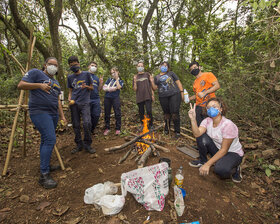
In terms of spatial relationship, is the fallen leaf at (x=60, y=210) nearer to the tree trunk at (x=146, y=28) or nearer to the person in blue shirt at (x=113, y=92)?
the person in blue shirt at (x=113, y=92)

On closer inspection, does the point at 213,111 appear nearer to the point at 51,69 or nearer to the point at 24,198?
the point at 51,69

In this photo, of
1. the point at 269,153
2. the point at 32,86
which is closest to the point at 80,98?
the point at 32,86

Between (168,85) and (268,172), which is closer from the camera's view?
(268,172)

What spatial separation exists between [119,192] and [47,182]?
1.41 m

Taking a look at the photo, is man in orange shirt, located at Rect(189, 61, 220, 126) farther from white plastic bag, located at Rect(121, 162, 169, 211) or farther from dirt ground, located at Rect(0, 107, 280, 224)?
white plastic bag, located at Rect(121, 162, 169, 211)

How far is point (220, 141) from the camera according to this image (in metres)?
2.98

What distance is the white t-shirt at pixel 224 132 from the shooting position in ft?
8.91

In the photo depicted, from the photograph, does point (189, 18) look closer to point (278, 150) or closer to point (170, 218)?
point (278, 150)

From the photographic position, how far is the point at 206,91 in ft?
12.0

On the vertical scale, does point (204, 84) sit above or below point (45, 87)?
below

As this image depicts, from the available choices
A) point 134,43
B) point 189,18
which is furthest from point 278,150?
point 189,18

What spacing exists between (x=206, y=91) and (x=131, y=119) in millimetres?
3675

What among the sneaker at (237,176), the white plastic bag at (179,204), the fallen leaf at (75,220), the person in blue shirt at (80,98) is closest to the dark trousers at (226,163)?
the sneaker at (237,176)

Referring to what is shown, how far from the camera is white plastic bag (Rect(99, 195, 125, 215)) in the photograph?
2.12 meters
